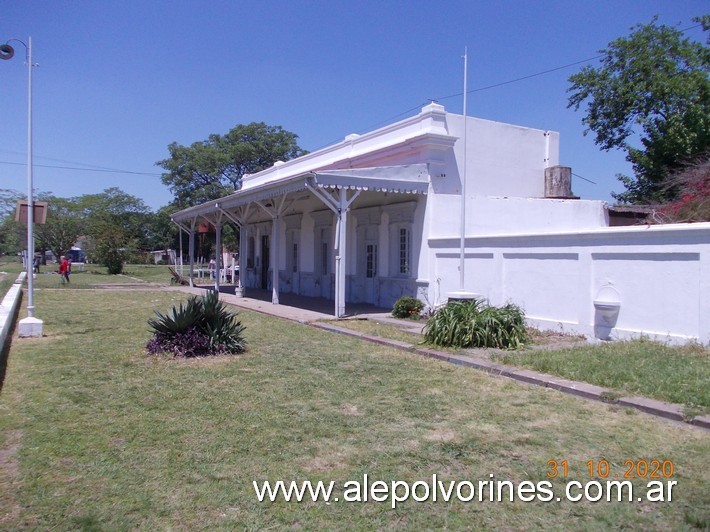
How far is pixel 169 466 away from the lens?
4422 mm

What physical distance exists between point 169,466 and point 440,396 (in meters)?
3.32

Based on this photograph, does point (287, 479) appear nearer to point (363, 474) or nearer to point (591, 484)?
point (363, 474)

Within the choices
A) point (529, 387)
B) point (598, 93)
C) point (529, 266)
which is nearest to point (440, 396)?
point (529, 387)

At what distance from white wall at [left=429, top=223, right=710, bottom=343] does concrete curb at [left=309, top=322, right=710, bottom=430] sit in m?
3.01

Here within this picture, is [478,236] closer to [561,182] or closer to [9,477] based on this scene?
[561,182]

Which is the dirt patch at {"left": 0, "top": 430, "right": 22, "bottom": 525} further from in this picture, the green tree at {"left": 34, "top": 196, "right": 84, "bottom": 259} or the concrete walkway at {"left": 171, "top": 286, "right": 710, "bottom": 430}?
the green tree at {"left": 34, "top": 196, "right": 84, "bottom": 259}

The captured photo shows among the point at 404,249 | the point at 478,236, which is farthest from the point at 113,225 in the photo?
the point at 478,236

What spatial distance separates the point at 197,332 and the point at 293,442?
15.5 feet

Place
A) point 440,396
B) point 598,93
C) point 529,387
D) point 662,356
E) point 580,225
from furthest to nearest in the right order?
point 598,93, point 580,225, point 662,356, point 529,387, point 440,396

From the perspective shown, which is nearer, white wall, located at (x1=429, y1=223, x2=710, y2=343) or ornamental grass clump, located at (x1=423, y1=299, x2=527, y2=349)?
white wall, located at (x1=429, y1=223, x2=710, y2=343)

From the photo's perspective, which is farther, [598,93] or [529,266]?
[598,93]

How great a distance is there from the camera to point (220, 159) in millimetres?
47375

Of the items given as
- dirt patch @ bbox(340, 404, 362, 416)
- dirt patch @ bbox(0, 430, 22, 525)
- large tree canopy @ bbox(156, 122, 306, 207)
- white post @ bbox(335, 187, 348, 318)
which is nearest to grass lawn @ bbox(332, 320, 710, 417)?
dirt patch @ bbox(340, 404, 362, 416)

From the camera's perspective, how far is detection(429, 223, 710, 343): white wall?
8.77 m
